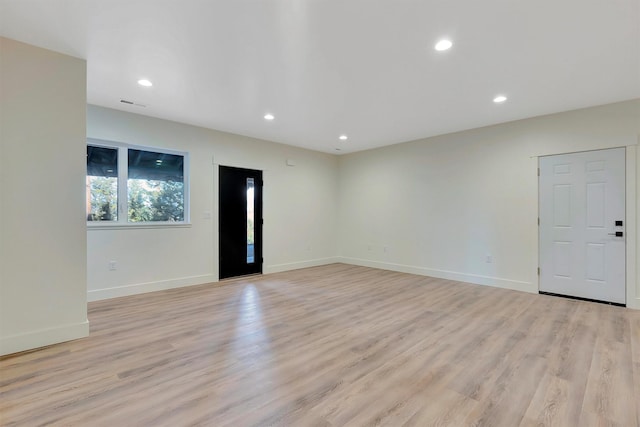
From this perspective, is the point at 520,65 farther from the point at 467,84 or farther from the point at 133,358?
the point at 133,358

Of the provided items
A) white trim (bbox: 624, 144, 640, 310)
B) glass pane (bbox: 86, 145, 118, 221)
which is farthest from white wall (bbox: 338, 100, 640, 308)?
glass pane (bbox: 86, 145, 118, 221)

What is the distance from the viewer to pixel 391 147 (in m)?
6.30

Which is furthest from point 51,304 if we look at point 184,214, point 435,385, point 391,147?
point 391,147

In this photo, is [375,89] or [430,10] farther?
[375,89]

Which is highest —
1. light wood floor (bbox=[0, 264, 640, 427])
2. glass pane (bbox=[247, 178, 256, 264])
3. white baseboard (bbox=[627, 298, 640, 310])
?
glass pane (bbox=[247, 178, 256, 264])

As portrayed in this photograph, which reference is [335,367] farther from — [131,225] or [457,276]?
[457,276]

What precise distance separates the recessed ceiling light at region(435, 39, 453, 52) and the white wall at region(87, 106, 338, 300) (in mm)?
3894

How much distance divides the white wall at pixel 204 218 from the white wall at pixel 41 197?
1.38 metres

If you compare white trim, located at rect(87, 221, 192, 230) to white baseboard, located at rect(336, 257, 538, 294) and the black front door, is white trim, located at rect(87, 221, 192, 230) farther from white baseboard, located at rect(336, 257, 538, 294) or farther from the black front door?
white baseboard, located at rect(336, 257, 538, 294)

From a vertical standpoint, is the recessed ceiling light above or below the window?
above

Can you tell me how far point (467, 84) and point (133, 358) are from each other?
4.27m

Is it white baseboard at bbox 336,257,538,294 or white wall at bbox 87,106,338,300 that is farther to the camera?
white baseboard at bbox 336,257,538,294

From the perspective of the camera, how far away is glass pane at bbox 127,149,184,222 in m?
4.41

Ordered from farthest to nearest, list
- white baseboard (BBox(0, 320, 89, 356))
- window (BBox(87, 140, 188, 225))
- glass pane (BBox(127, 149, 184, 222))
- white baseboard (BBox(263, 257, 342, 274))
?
white baseboard (BBox(263, 257, 342, 274)), glass pane (BBox(127, 149, 184, 222)), window (BBox(87, 140, 188, 225)), white baseboard (BBox(0, 320, 89, 356))
